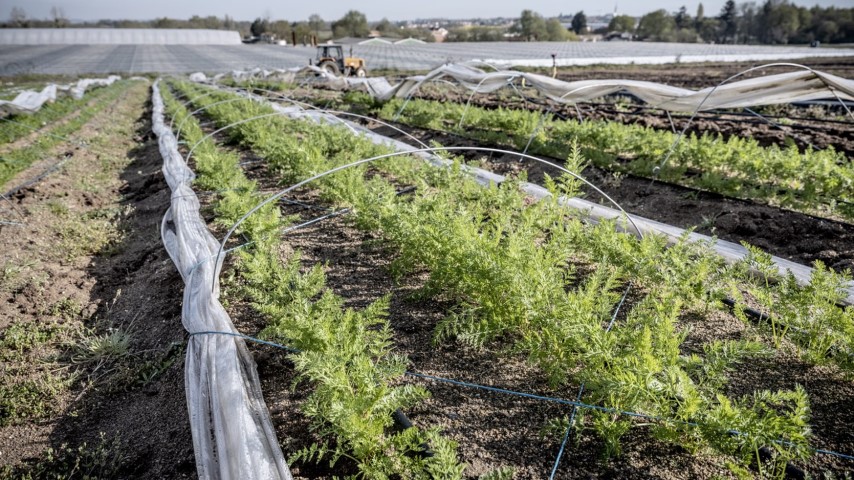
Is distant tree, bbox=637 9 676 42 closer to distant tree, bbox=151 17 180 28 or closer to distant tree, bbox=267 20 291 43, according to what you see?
distant tree, bbox=267 20 291 43

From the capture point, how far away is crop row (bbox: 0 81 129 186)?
7688 millimetres

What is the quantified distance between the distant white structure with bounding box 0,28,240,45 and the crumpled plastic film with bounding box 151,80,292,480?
58.0 metres

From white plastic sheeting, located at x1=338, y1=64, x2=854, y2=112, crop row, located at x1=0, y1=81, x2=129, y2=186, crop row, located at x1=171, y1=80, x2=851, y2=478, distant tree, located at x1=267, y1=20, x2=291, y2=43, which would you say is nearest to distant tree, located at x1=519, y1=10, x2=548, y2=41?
distant tree, located at x1=267, y1=20, x2=291, y2=43

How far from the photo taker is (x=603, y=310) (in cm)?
264

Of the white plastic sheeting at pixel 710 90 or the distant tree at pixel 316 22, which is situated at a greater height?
the distant tree at pixel 316 22

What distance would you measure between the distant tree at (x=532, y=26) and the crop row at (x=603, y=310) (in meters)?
64.4

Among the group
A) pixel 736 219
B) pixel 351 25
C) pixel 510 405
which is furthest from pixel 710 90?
pixel 351 25

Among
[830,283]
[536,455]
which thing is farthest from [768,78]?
[536,455]

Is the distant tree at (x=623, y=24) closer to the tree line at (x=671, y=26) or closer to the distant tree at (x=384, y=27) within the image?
the tree line at (x=671, y=26)

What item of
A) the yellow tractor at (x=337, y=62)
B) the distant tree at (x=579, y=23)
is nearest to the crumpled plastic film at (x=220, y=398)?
the yellow tractor at (x=337, y=62)

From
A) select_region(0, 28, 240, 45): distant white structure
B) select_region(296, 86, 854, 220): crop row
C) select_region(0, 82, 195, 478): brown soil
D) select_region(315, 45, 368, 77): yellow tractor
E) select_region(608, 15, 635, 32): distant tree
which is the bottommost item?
select_region(0, 82, 195, 478): brown soil

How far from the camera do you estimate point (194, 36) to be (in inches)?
2131

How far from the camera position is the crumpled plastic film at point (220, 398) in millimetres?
2188

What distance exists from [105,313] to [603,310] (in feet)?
12.9
